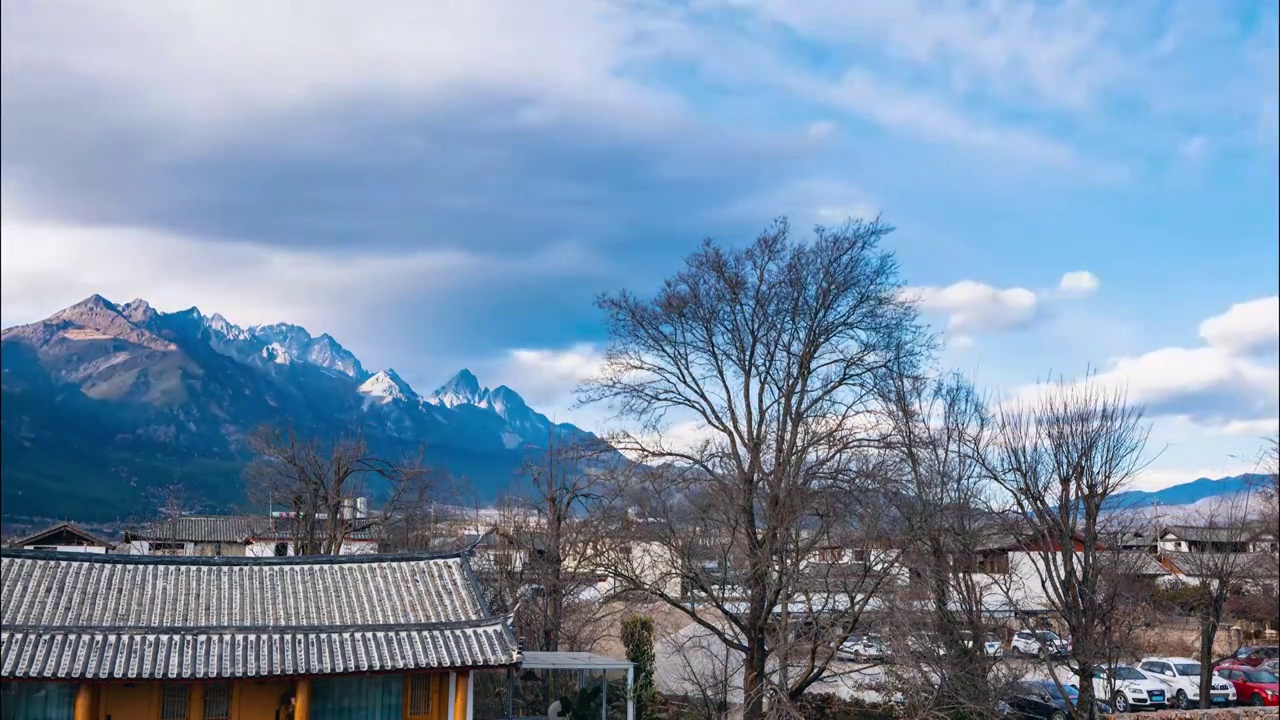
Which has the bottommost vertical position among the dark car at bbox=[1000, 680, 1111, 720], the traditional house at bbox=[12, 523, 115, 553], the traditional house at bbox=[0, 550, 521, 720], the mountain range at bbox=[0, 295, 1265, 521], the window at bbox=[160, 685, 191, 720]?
the dark car at bbox=[1000, 680, 1111, 720]

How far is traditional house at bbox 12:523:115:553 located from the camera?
56531 millimetres

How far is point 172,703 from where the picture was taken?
18.3m

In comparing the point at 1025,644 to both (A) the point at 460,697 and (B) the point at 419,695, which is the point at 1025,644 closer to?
(A) the point at 460,697

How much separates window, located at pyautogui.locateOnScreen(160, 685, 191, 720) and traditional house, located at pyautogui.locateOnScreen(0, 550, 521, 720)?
0.02 meters

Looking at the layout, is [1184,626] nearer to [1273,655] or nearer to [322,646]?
[1273,655]

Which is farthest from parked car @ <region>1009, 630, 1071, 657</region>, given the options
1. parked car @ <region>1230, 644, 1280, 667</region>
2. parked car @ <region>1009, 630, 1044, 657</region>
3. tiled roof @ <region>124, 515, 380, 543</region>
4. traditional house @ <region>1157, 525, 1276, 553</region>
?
tiled roof @ <region>124, 515, 380, 543</region>

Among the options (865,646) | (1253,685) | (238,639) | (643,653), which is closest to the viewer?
(238,639)

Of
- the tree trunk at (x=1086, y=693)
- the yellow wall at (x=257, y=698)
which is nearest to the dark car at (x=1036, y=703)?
the tree trunk at (x=1086, y=693)

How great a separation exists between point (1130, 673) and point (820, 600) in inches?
391

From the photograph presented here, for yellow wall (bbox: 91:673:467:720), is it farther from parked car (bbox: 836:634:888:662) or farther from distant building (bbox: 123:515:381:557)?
distant building (bbox: 123:515:381:557)

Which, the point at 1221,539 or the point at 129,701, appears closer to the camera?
the point at 129,701

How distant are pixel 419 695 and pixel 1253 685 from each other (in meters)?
28.8

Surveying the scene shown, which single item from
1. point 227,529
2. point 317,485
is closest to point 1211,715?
point 317,485

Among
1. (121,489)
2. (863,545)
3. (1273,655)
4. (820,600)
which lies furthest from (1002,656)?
(121,489)
